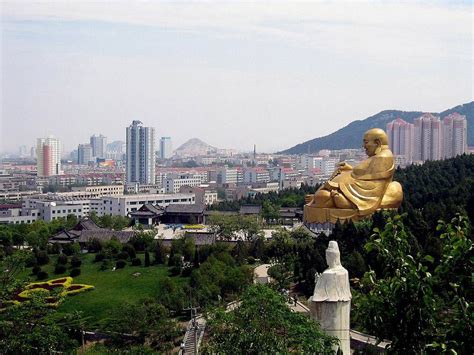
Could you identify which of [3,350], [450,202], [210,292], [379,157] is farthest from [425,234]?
[3,350]

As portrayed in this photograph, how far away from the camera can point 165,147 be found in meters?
185

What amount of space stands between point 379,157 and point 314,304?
17852 mm

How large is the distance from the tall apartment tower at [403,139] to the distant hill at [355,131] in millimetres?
51465

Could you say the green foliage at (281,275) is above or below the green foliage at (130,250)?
above

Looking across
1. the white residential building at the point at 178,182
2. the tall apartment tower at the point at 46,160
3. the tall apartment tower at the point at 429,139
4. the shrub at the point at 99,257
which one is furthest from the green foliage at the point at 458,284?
the tall apartment tower at the point at 46,160

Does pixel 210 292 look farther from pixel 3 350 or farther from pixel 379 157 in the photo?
pixel 379 157

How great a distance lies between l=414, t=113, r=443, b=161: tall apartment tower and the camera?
9131 centimetres

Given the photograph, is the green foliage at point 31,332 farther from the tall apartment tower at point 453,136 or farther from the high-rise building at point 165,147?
the high-rise building at point 165,147

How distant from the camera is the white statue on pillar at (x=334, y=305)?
8.56 m

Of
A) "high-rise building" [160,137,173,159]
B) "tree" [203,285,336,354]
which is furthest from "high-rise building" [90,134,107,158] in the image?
"tree" [203,285,336,354]

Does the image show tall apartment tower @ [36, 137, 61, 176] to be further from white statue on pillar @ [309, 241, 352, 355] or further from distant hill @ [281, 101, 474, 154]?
white statue on pillar @ [309, 241, 352, 355]

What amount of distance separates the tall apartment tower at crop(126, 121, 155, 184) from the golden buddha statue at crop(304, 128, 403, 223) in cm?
5885

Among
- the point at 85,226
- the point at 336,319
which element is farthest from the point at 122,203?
the point at 336,319

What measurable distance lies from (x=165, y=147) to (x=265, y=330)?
177177 mm
